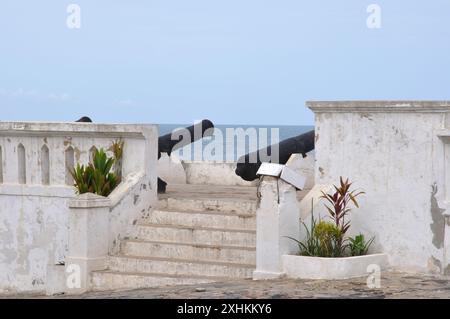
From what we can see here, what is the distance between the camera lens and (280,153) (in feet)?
65.4

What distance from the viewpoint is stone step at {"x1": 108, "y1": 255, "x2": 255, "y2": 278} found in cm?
1431

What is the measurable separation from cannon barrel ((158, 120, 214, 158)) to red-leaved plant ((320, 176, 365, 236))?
659 cm

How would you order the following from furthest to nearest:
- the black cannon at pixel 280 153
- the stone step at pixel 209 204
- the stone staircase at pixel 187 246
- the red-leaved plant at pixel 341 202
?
1. the black cannon at pixel 280 153
2. the stone step at pixel 209 204
3. the stone staircase at pixel 187 246
4. the red-leaved plant at pixel 341 202

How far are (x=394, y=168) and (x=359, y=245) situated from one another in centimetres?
110

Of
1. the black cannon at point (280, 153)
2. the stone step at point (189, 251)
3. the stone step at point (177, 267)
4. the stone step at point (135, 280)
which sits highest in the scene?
the black cannon at point (280, 153)

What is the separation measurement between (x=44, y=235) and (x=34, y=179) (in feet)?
2.94

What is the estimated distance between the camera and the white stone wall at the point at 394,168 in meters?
13.9

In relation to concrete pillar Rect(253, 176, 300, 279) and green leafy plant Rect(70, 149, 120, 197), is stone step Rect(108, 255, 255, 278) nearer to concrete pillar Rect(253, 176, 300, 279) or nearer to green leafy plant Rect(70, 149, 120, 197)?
concrete pillar Rect(253, 176, 300, 279)

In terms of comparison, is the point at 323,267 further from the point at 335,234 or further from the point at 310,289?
the point at 310,289

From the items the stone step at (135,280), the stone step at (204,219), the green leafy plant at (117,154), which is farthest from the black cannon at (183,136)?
the stone step at (135,280)

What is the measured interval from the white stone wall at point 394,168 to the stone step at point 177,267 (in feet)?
5.49

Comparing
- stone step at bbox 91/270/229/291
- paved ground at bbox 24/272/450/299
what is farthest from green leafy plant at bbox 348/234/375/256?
stone step at bbox 91/270/229/291

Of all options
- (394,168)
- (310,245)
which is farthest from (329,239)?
(394,168)

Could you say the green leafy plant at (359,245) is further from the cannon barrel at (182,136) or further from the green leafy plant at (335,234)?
the cannon barrel at (182,136)
